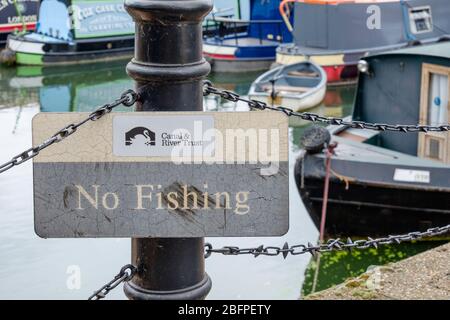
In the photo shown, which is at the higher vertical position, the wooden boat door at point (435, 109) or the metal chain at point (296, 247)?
the metal chain at point (296, 247)

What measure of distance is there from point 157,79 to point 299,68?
16904 mm

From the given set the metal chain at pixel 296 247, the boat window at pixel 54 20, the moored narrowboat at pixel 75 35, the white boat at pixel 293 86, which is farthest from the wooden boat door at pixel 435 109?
the boat window at pixel 54 20

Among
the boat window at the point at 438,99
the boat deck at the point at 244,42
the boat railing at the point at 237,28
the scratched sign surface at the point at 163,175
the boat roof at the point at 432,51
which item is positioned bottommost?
the boat deck at the point at 244,42

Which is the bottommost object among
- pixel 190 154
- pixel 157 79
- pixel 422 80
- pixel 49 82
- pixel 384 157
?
pixel 49 82

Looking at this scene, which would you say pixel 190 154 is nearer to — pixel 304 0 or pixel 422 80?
pixel 422 80

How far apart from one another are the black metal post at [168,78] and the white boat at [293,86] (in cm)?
1427

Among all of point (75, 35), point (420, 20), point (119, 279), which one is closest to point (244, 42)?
point (75, 35)

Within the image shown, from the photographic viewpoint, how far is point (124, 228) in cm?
248

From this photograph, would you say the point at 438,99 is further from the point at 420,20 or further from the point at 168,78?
the point at 420,20

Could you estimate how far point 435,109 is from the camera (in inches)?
392

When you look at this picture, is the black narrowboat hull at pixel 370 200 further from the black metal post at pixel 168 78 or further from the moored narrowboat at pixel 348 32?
the moored narrowboat at pixel 348 32

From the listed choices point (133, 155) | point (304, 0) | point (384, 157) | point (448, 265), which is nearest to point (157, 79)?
point (133, 155)

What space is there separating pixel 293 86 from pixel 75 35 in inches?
322

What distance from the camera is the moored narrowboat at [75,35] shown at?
78.2 ft
